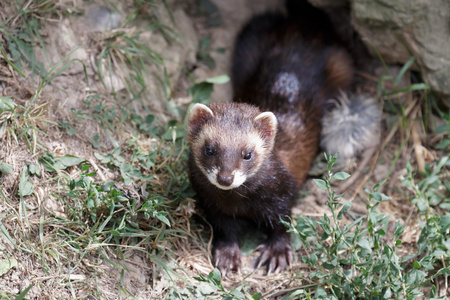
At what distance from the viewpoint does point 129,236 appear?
4035 millimetres

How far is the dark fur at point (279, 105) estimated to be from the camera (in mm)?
4438

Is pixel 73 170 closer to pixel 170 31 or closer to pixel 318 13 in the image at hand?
pixel 170 31

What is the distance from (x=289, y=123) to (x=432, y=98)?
1.72m

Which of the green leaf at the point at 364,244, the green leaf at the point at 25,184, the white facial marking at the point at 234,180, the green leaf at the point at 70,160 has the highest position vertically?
the white facial marking at the point at 234,180

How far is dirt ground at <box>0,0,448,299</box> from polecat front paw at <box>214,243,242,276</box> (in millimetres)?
79

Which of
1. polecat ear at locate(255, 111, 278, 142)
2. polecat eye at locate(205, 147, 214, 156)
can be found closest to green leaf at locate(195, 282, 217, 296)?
polecat eye at locate(205, 147, 214, 156)

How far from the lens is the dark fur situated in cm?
444

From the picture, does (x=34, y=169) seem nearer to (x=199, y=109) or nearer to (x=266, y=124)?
(x=199, y=109)

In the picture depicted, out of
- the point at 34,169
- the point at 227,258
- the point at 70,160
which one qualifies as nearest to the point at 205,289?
the point at 227,258

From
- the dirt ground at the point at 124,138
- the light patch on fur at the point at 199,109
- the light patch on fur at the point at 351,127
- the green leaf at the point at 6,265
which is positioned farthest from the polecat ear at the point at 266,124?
the green leaf at the point at 6,265

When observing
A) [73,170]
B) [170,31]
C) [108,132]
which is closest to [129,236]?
[73,170]

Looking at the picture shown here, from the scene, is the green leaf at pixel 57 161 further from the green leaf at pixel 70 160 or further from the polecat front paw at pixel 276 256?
the polecat front paw at pixel 276 256

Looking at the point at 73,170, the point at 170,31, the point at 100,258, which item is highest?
the point at 170,31

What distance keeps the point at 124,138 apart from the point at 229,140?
4.72 ft
